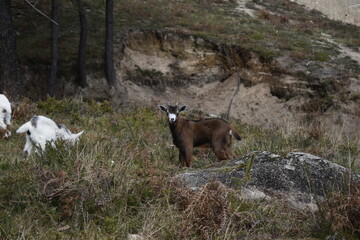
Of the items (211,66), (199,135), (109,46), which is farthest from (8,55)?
(211,66)

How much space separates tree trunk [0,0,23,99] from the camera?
1598cm

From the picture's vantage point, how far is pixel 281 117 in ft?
67.0

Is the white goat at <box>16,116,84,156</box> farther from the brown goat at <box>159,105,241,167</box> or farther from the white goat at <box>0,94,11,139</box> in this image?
the brown goat at <box>159,105,241,167</box>

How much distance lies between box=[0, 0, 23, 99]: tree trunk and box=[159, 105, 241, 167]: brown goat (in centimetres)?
778

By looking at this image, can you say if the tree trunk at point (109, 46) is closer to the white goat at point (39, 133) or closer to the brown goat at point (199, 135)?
the brown goat at point (199, 135)

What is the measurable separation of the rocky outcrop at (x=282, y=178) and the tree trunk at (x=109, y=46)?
577 inches

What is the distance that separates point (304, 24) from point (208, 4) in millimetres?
6224

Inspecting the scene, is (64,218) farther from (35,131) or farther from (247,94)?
(247,94)

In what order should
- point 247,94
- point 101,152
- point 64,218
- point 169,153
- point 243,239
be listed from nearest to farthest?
point 243,239
point 64,218
point 101,152
point 169,153
point 247,94

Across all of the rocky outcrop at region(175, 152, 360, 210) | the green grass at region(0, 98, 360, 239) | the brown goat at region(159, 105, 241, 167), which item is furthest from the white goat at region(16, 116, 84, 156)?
the rocky outcrop at region(175, 152, 360, 210)

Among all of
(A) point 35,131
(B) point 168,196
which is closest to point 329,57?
(A) point 35,131

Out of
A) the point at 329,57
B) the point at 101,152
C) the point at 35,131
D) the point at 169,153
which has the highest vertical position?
the point at 101,152

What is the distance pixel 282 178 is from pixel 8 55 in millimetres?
12556

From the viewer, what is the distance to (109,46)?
20.3 metres
